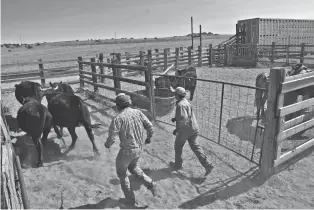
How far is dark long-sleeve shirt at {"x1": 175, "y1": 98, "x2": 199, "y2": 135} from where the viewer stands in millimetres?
4359

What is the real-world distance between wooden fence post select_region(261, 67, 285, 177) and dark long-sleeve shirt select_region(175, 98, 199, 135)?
122 centimetres

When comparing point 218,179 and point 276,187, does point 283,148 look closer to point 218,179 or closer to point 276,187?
point 276,187

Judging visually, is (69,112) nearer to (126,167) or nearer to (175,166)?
(126,167)

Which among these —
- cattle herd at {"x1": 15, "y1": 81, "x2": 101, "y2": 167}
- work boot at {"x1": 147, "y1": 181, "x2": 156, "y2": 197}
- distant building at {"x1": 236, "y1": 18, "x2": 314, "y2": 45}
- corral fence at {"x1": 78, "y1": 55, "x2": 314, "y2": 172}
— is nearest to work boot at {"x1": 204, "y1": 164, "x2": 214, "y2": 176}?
corral fence at {"x1": 78, "y1": 55, "x2": 314, "y2": 172}

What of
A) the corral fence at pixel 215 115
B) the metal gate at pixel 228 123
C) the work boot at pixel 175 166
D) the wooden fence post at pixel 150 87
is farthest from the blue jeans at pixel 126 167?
the wooden fence post at pixel 150 87

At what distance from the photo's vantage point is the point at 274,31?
2236 centimetres

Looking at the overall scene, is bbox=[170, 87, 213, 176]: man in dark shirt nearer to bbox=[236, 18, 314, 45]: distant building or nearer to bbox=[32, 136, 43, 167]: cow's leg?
bbox=[32, 136, 43, 167]: cow's leg

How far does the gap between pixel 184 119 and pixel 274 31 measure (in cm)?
2163

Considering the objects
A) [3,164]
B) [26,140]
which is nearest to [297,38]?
[26,140]

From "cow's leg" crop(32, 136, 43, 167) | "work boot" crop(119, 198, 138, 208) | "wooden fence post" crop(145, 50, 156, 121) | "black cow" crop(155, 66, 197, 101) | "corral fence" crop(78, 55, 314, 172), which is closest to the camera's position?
"work boot" crop(119, 198, 138, 208)

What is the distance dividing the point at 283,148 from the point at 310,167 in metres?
0.82

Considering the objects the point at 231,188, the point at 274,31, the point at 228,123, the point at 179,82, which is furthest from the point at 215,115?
the point at 274,31

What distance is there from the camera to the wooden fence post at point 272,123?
4023mm

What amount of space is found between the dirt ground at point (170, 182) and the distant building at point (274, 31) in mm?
18854
